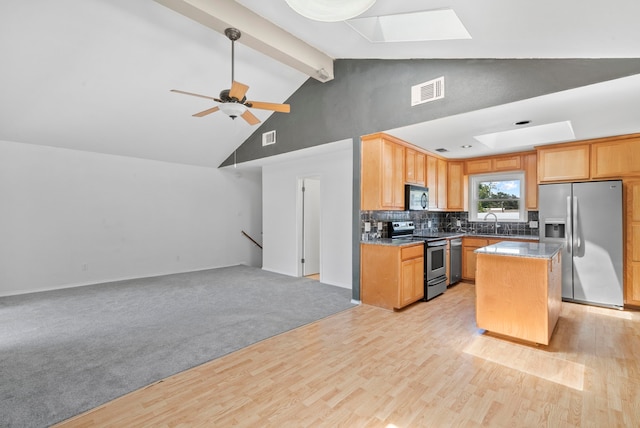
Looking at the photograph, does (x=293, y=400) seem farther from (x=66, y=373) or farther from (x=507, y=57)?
(x=507, y=57)

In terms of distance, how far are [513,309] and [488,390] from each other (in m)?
1.12

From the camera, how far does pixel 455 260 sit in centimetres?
516

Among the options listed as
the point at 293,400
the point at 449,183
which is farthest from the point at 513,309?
the point at 449,183

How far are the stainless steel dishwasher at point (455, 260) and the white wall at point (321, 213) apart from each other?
1686mm

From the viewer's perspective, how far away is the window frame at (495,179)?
523 cm

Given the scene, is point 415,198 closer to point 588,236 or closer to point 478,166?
→ point 478,166

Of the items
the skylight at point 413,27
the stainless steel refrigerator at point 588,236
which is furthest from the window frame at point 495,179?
the skylight at point 413,27

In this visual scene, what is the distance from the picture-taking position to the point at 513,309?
2975mm

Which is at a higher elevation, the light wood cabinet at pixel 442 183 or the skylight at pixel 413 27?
the skylight at pixel 413 27

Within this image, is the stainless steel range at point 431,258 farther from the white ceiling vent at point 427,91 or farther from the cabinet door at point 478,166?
the white ceiling vent at point 427,91

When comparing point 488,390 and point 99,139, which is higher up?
point 99,139

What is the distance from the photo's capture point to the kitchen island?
2.82 m

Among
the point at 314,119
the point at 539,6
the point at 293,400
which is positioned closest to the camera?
the point at 539,6

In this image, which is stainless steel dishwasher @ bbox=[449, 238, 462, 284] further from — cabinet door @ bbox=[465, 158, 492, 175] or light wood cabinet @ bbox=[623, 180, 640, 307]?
light wood cabinet @ bbox=[623, 180, 640, 307]
